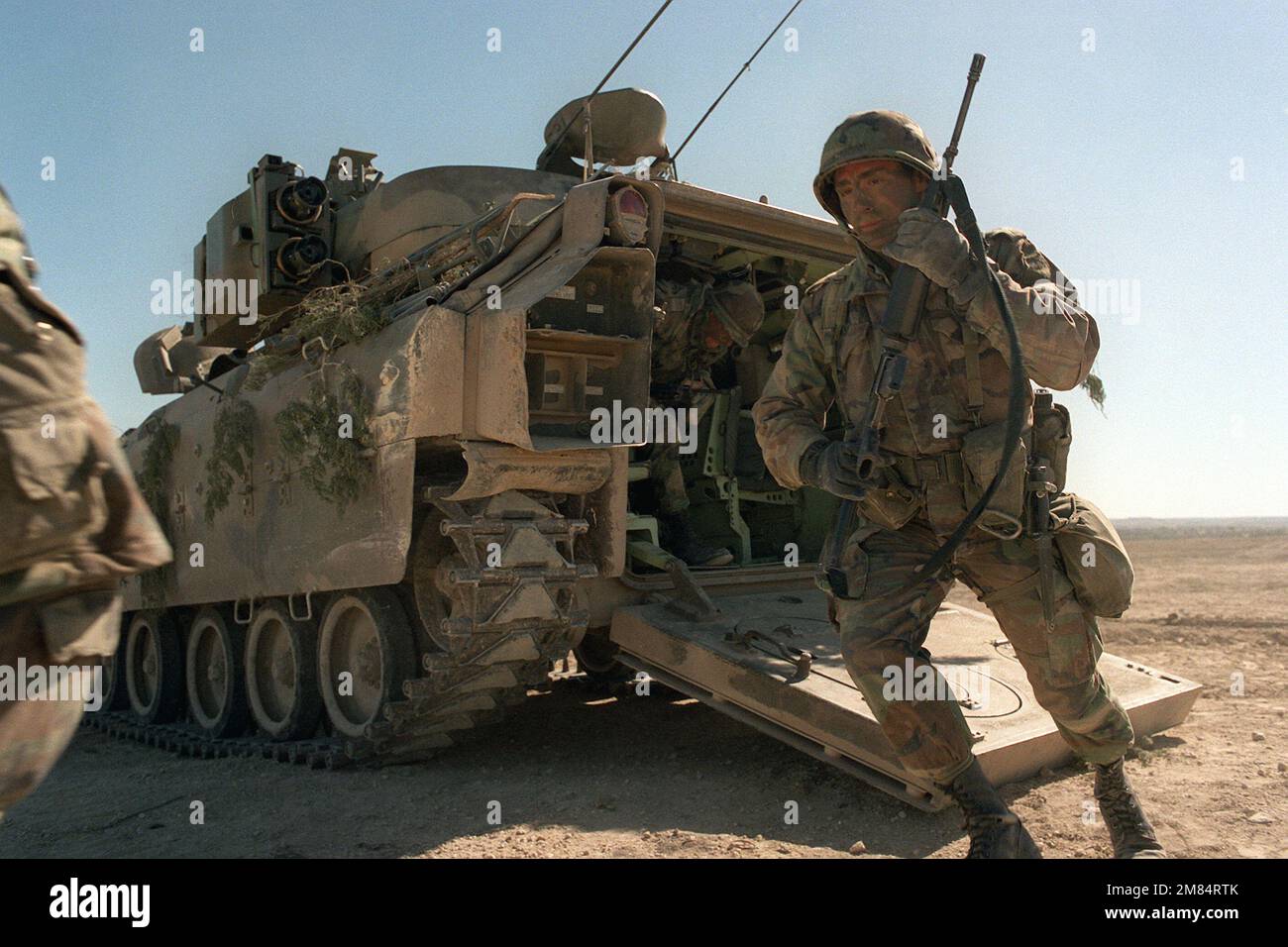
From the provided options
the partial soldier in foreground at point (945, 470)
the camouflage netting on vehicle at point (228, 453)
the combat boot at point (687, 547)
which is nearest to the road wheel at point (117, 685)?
the camouflage netting on vehicle at point (228, 453)

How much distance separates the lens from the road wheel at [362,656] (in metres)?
5.23

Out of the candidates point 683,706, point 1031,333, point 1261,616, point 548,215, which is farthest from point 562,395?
point 1261,616

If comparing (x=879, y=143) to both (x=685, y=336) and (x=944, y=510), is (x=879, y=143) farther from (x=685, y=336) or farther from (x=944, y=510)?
(x=685, y=336)

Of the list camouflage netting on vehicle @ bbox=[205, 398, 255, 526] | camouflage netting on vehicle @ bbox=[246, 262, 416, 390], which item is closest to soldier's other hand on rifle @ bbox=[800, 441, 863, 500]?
camouflage netting on vehicle @ bbox=[246, 262, 416, 390]

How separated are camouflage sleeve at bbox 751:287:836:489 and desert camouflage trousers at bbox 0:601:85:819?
220 centimetres

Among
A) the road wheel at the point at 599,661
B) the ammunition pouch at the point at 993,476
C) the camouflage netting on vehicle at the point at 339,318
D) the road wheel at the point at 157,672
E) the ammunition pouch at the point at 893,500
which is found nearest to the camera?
the ammunition pouch at the point at 993,476

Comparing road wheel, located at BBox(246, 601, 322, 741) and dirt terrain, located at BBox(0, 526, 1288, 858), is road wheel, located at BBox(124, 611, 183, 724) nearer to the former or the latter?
dirt terrain, located at BBox(0, 526, 1288, 858)

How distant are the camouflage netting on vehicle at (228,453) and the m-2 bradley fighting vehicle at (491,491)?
0.02 m

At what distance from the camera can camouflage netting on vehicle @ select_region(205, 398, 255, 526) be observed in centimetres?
618

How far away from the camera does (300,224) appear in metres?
7.24

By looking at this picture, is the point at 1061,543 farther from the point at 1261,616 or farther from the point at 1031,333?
the point at 1261,616

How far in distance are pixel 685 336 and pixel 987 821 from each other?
12.4 feet

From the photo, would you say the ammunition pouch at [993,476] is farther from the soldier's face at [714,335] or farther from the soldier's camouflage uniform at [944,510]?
the soldier's face at [714,335]

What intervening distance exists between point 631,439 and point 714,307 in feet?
5.85
